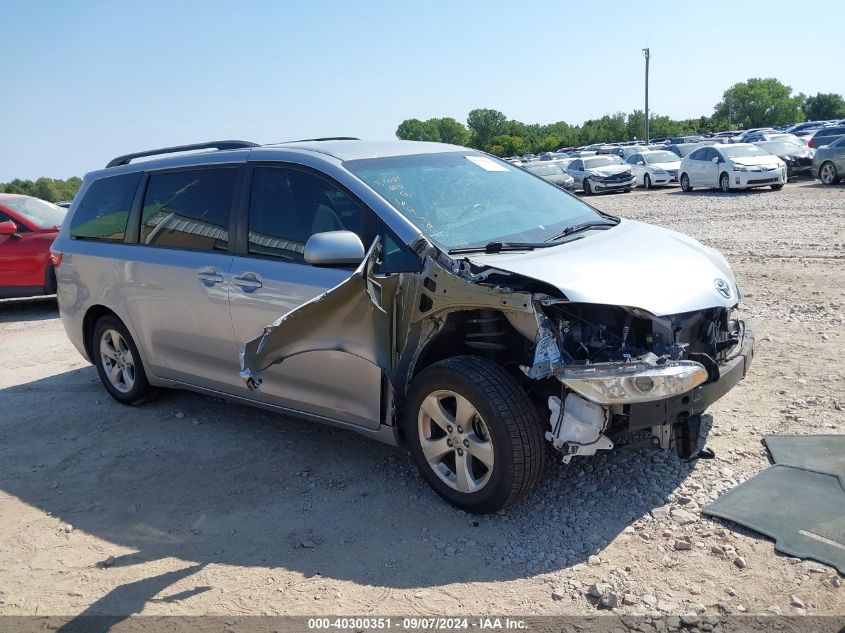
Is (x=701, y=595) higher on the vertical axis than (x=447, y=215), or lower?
lower

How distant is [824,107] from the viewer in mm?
86875

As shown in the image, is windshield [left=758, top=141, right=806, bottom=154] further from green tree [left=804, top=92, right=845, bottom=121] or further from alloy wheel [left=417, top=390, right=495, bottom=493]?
green tree [left=804, top=92, right=845, bottom=121]

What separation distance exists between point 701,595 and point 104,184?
517 centimetres

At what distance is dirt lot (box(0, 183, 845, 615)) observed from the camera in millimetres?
3318

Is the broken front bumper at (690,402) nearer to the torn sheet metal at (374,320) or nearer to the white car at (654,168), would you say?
the torn sheet metal at (374,320)

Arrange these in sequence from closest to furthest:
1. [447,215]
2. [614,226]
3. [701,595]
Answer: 1. [701,595]
2. [447,215]
3. [614,226]

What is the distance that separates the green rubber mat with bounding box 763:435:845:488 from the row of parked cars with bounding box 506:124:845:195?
1249 cm

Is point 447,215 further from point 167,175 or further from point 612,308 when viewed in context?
point 167,175

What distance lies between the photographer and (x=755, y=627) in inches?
116

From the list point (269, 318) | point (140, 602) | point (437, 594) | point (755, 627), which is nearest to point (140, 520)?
point (140, 602)

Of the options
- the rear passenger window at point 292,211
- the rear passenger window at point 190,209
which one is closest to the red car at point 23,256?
the rear passenger window at point 190,209

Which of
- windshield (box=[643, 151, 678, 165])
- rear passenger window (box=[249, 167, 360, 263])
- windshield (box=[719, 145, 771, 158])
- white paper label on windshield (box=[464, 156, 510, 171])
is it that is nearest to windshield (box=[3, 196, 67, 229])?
rear passenger window (box=[249, 167, 360, 263])

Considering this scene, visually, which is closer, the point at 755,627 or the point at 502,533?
the point at 755,627

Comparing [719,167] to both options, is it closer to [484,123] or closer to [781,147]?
[781,147]
